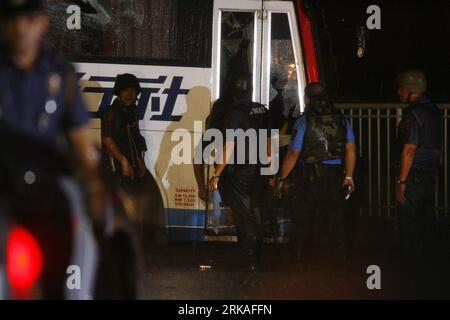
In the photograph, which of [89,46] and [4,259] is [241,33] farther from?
[4,259]

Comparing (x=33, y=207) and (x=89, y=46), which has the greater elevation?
(x=89, y=46)

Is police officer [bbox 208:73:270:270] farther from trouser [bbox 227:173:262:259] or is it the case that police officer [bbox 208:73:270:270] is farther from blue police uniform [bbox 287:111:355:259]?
blue police uniform [bbox 287:111:355:259]

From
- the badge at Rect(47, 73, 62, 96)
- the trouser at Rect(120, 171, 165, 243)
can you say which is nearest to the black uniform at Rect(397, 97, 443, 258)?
the trouser at Rect(120, 171, 165, 243)

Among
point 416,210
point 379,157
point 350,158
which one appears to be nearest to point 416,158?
point 416,210

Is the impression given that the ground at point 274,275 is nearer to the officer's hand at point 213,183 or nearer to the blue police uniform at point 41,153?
the officer's hand at point 213,183

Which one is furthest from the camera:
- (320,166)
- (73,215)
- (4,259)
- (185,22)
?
(185,22)

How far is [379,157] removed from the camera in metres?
14.5

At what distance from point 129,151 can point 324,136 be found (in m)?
1.99

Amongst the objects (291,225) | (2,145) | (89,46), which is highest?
(89,46)

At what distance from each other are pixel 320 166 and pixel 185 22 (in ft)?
6.96

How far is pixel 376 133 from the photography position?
1473 centimetres

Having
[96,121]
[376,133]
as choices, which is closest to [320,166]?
[96,121]

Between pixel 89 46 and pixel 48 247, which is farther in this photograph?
pixel 89 46
